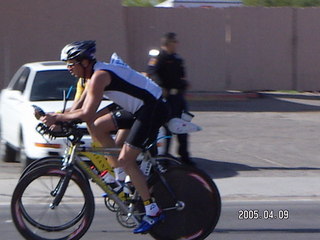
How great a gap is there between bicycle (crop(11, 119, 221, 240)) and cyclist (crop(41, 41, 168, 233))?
0.41 feet

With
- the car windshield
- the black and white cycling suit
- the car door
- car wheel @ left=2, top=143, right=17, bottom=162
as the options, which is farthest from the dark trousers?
the black and white cycling suit

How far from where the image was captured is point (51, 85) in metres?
11.4

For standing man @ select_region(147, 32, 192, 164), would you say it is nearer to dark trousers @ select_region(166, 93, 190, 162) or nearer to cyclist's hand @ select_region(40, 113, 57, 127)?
dark trousers @ select_region(166, 93, 190, 162)

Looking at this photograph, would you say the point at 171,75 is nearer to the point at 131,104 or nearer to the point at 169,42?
the point at 169,42

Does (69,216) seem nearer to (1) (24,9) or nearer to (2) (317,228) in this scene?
(2) (317,228)

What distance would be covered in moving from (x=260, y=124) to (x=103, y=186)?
35.4 feet

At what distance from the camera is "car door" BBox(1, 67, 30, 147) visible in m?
11.2

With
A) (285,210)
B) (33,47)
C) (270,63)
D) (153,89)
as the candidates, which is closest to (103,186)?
(153,89)

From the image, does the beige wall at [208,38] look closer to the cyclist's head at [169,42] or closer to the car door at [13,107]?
the car door at [13,107]

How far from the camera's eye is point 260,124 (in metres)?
17.1

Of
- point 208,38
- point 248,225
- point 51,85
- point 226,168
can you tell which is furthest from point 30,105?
point 208,38

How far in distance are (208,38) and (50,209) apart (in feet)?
54.5

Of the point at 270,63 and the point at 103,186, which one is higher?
the point at 103,186

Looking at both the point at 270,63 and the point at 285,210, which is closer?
the point at 285,210
